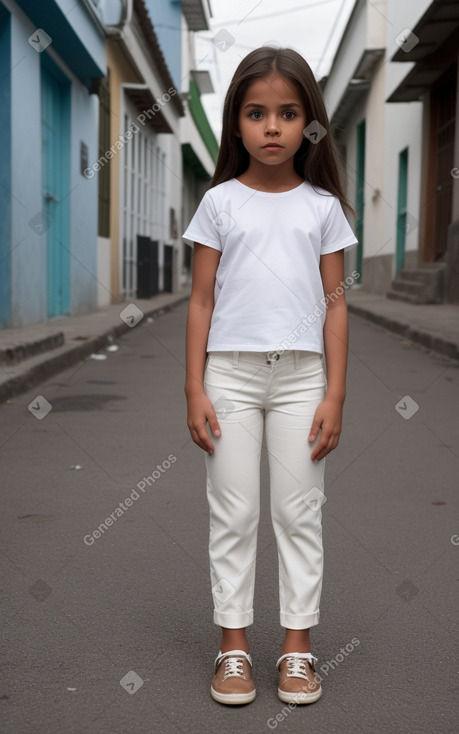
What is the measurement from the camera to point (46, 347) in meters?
8.37

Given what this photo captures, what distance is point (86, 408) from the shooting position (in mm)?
6336

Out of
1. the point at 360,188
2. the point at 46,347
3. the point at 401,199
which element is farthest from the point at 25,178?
the point at 360,188

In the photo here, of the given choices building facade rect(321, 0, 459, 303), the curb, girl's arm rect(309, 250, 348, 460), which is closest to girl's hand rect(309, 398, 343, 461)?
girl's arm rect(309, 250, 348, 460)

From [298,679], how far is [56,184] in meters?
11.4

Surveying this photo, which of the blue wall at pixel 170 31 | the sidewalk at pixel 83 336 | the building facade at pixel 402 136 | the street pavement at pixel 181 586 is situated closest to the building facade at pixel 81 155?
the blue wall at pixel 170 31

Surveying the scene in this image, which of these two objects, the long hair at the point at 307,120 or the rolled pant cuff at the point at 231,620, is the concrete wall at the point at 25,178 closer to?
the long hair at the point at 307,120

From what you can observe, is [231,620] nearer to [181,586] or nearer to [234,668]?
[234,668]

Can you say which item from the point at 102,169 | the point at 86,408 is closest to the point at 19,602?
the point at 86,408

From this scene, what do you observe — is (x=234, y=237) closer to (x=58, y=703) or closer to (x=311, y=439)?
(x=311, y=439)

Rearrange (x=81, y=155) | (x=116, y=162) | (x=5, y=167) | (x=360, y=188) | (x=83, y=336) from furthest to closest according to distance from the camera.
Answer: (x=360, y=188) → (x=116, y=162) → (x=81, y=155) → (x=83, y=336) → (x=5, y=167)

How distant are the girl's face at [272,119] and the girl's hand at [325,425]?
23.9 inches

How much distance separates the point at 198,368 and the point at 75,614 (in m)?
0.94

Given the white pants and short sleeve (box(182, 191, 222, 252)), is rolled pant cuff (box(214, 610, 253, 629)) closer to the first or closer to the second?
the white pants

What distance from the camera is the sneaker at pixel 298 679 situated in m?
2.20
